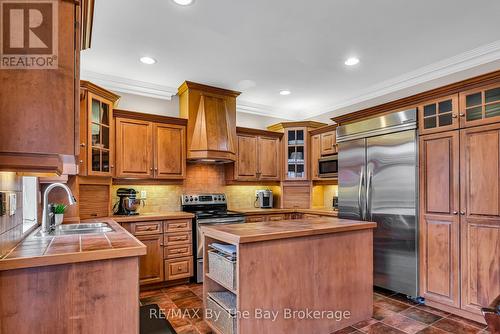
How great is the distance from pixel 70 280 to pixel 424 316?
3076 mm

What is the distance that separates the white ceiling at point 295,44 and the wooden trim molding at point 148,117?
504mm

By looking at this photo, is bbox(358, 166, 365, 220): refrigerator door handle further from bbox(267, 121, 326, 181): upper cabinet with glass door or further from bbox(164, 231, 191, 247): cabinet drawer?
bbox(164, 231, 191, 247): cabinet drawer

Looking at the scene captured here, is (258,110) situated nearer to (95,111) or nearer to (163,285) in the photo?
(95,111)

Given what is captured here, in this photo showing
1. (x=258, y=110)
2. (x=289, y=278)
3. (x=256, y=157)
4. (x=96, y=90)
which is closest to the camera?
(x=289, y=278)

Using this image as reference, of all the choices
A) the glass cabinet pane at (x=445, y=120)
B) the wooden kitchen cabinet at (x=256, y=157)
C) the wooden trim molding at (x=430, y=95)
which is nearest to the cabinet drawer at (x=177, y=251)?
the wooden kitchen cabinet at (x=256, y=157)

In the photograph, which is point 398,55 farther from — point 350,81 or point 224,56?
point 224,56

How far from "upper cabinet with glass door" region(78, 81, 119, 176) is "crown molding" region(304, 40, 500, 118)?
139 inches

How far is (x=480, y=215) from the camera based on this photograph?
275cm

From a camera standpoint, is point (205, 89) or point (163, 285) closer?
point (163, 285)

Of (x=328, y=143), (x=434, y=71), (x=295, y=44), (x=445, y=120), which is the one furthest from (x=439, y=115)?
(x=328, y=143)

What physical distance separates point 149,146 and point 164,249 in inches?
53.5

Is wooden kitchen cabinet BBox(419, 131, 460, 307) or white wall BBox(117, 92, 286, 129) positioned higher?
white wall BBox(117, 92, 286, 129)

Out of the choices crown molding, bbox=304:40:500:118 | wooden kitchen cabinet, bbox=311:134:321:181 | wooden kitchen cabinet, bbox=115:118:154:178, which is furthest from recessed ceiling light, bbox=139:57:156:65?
crown molding, bbox=304:40:500:118

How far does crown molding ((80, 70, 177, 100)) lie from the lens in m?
3.86
